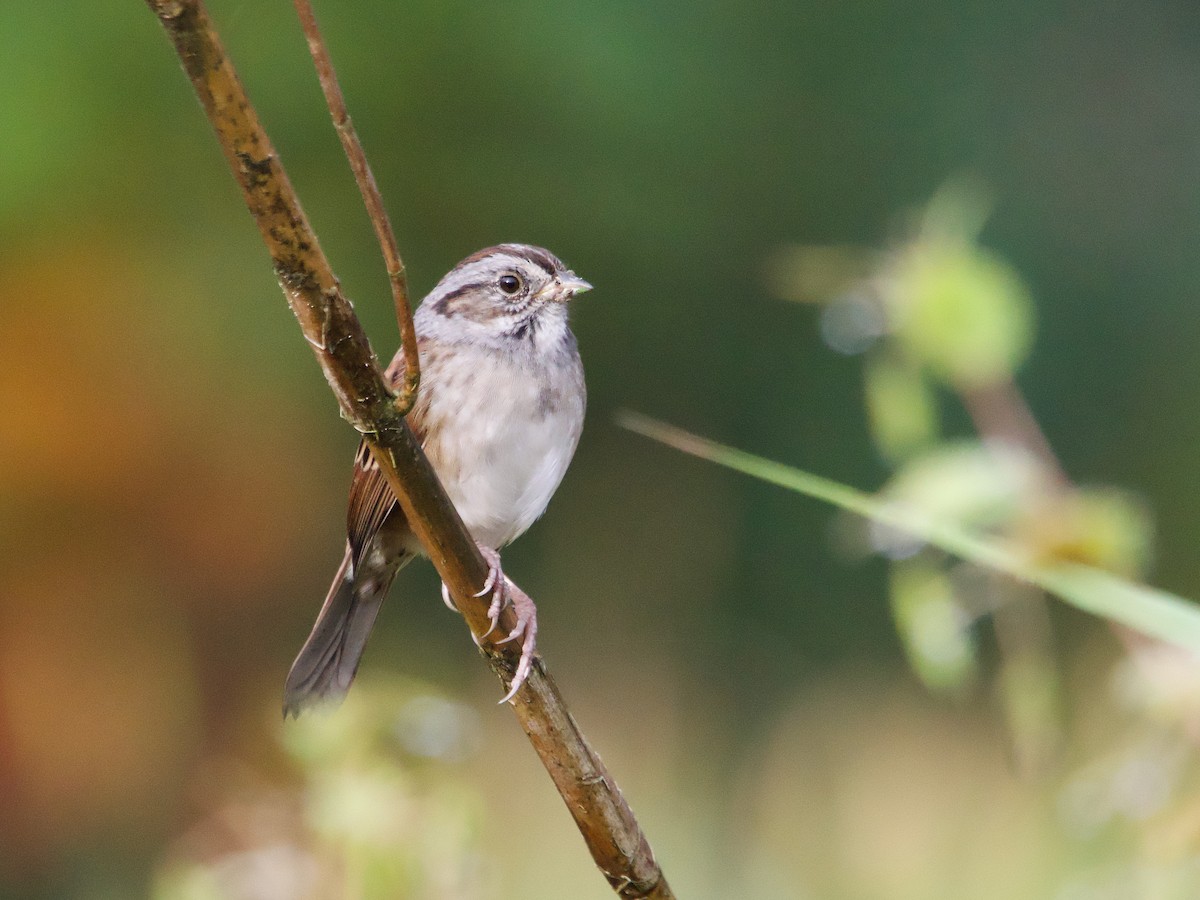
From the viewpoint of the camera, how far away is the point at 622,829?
4.25ft

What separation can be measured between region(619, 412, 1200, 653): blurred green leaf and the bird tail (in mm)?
987

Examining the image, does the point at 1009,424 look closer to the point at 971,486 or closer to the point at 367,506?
the point at 971,486

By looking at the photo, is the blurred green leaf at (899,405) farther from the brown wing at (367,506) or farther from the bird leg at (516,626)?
the brown wing at (367,506)

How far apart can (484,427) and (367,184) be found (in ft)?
4.71

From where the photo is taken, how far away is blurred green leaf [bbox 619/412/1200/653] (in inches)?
48.9

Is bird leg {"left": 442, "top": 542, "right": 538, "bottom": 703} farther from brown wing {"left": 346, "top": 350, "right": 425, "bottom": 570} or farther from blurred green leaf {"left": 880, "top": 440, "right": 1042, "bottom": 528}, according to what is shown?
brown wing {"left": 346, "top": 350, "right": 425, "bottom": 570}

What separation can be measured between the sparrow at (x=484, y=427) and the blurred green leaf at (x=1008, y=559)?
103 centimetres

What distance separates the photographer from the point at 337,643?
94.3 inches

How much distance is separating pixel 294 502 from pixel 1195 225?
3.00 meters

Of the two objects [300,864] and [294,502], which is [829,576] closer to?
[294,502]

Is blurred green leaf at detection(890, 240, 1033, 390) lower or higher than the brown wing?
lower

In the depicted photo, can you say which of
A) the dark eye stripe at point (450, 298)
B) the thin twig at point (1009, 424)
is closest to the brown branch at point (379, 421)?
the thin twig at point (1009, 424)

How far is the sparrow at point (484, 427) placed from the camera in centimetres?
242

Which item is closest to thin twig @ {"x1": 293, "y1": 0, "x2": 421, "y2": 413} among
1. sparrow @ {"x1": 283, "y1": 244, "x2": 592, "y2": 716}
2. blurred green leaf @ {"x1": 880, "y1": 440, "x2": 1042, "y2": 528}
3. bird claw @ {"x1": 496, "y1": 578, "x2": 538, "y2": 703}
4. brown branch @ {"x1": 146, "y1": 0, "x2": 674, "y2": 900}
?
brown branch @ {"x1": 146, "y1": 0, "x2": 674, "y2": 900}
